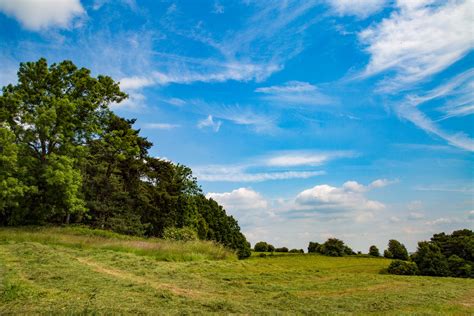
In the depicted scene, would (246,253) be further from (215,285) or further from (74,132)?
(215,285)

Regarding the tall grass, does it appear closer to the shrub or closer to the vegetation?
the vegetation

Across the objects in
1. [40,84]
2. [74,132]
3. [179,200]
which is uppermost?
[40,84]

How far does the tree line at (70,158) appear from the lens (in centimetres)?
2447

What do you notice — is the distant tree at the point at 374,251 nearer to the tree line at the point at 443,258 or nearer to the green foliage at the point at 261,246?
the tree line at the point at 443,258

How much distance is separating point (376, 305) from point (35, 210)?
85.2 ft

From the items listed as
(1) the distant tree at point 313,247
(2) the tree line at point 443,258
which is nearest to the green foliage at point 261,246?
(1) the distant tree at point 313,247

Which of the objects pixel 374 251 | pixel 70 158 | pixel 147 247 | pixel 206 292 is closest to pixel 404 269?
pixel 374 251

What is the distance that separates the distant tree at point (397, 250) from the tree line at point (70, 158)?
17088 mm

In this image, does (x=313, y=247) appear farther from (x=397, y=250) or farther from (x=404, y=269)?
(x=404, y=269)

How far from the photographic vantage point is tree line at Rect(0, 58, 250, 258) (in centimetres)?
2447

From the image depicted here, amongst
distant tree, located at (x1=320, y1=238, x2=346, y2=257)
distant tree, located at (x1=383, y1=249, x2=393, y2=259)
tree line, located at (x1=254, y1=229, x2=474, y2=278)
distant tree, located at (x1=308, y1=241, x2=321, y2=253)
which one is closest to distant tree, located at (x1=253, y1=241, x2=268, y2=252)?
distant tree, located at (x1=308, y1=241, x2=321, y2=253)

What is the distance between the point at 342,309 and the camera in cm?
600

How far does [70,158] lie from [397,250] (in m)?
22.2

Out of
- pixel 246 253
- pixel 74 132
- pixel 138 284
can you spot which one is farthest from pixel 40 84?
pixel 138 284
